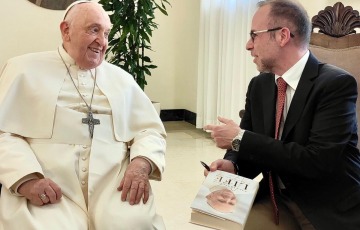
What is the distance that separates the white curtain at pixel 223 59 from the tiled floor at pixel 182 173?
339mm

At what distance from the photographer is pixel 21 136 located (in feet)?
5.99

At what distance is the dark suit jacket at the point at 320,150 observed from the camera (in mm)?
1582

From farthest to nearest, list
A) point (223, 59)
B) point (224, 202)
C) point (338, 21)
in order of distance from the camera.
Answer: point (223, 59), point (338, 21), point (224, 202)

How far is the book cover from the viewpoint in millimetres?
1512

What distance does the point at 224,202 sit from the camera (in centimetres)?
154

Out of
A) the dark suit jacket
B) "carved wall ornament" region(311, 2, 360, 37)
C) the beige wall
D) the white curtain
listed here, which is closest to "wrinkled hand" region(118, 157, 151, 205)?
the dark suit jacket

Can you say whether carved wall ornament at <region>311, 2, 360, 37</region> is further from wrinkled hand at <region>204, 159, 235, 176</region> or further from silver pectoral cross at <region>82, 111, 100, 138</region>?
silver pectoral cross at <region>82, 111, 100, 138</region>

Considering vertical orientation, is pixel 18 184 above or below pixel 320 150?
below

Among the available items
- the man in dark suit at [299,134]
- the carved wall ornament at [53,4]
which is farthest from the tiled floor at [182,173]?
the carved wall ornament at [53,4]

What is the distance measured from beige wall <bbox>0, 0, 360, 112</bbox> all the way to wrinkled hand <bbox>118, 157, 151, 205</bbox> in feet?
12.7

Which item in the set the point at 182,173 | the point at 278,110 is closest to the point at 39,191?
the point at 278,110

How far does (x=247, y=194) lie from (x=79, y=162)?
0.69m

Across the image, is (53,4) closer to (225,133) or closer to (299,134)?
(225,133)

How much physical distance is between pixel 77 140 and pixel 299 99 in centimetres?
88
